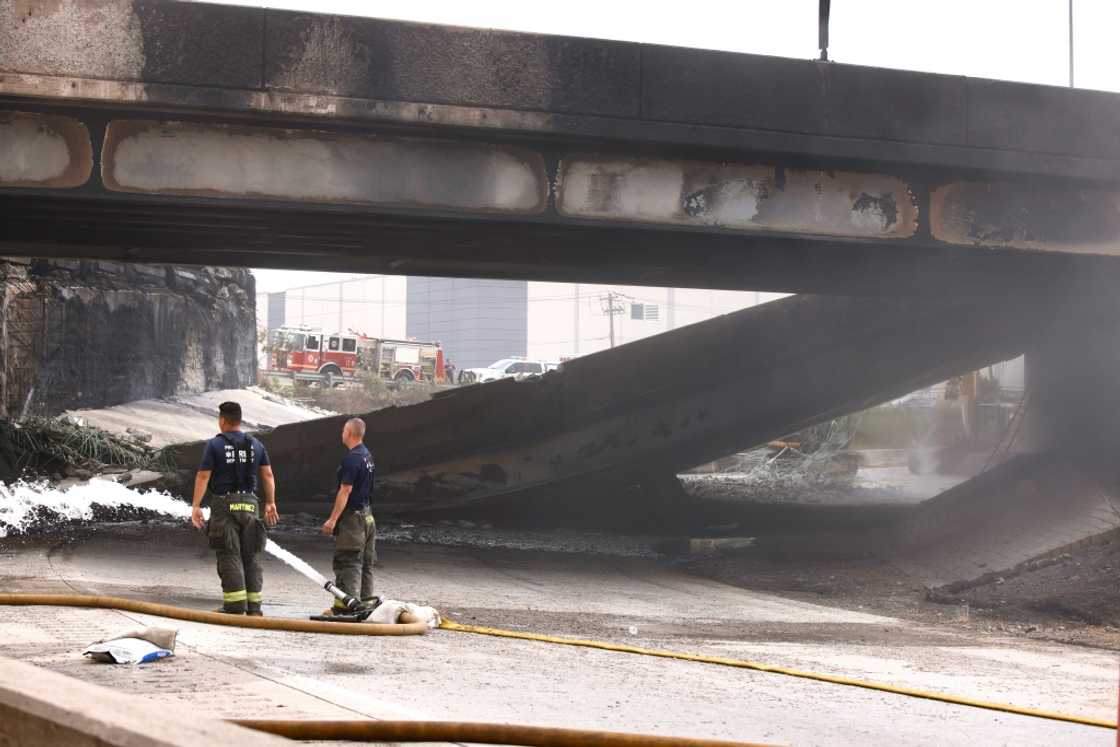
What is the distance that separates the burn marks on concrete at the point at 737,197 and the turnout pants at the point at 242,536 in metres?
5.33

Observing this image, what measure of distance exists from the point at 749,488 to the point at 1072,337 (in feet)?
30.0

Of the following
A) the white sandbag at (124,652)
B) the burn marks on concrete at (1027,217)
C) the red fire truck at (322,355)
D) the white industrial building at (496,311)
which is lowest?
the white sandbag at (124,652)

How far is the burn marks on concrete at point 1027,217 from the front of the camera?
1482 centimetres

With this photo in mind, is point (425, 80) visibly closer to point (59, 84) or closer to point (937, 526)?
point (59, 84)

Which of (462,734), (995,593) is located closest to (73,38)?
(462,734)

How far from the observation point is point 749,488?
2803 cm

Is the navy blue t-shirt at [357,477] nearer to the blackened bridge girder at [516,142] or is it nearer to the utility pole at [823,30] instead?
the blackened bridge girder at [516,142]

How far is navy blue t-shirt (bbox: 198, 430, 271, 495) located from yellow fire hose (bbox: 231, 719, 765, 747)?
5339 mm

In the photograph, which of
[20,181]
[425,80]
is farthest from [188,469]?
[425,80]

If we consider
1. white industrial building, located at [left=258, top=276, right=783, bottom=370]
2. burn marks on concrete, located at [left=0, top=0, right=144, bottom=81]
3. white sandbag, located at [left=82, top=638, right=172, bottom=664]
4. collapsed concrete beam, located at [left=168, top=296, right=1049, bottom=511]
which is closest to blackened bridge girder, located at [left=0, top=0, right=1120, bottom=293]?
burn marks on concrete, located at [left=0, top=0, right=144, bottom=81]

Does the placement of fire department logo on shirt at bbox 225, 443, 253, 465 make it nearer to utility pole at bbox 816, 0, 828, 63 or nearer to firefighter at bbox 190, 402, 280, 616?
firefighter at bbox 190, 402, 280, 616

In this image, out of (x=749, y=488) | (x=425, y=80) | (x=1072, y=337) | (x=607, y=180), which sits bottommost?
(x=749, y=488)

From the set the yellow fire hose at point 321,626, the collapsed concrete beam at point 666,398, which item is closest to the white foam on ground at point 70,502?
the collapsed concrete beam at point 666,398

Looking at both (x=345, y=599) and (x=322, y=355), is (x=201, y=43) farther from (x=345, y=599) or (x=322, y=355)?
(x=322, y=355)
